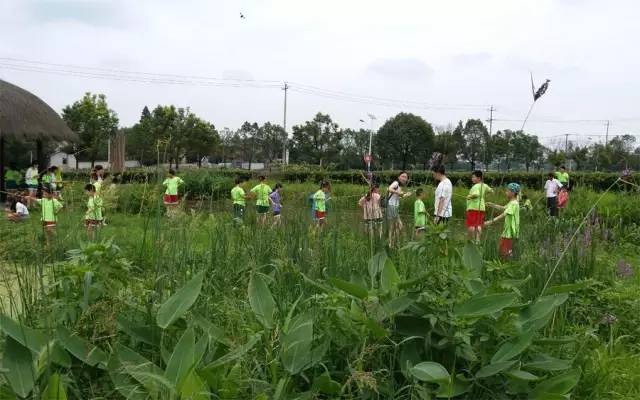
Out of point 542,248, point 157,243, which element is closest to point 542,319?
point 157,243

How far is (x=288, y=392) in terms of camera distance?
1566 millimetres

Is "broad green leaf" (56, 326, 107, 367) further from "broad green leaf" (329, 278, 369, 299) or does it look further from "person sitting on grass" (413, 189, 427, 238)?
"person sitting on grass" (413, 189, 427, 238)

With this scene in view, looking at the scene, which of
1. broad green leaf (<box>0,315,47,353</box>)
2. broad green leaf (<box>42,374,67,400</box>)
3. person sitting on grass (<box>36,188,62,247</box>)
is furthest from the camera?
person sitting on grass (<box>36,188,62,247</box>)

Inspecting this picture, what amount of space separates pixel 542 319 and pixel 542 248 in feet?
5.90

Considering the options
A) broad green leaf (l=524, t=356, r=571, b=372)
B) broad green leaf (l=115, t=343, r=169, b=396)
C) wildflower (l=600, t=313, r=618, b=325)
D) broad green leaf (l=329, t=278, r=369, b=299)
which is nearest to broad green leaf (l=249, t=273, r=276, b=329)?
broad green leaf (l=329, t=278, r=369, b=299)

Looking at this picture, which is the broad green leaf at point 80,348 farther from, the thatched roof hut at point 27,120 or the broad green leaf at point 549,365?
the thatched roof hut at point 27,120

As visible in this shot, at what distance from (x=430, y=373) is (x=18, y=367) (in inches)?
44.3

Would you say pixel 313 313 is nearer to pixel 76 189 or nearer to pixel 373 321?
pixel 373 321

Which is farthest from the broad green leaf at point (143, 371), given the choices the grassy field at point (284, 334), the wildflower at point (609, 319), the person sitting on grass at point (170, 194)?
the wildflower at point (609, 319)

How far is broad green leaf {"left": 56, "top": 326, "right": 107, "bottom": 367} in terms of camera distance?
1.52m

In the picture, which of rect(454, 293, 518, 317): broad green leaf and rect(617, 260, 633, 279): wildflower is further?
rect(617, 260, 633, 279): wildflower

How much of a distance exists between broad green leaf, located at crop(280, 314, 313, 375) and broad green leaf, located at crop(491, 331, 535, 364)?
58cm

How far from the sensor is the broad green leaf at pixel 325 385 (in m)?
1.52

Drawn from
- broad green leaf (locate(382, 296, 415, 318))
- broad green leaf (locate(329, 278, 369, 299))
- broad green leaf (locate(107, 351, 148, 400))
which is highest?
broad green leaf (locate(329, 278, 369, 299))
